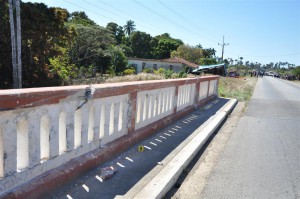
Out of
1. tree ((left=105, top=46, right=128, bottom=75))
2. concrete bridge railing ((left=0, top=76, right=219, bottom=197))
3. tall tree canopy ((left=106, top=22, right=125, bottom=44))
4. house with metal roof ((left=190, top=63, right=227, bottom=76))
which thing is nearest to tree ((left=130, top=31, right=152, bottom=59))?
tall tree canopy ((left=106, top=22, right=125, bottom=44))

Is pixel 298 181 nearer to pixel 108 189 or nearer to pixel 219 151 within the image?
pixel 219 151

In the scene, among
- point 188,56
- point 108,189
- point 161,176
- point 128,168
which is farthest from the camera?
point 188,56

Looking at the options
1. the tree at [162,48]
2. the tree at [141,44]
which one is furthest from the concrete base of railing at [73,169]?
the tree at [162,48]

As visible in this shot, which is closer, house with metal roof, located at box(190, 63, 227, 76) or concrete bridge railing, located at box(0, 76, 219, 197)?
concrete bridge railing, located at box(0, 76, 219, 197)

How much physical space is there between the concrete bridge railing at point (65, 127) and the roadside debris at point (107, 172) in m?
0.16

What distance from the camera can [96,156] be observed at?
415cm

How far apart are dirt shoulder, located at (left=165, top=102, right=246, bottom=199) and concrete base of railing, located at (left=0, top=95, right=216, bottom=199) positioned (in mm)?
1022

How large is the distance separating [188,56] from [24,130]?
252 feet

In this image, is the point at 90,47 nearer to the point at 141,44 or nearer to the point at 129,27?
the point at 141,44

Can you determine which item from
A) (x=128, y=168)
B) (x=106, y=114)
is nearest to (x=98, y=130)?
(x=106, y=114)

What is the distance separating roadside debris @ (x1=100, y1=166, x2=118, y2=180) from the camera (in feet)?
12.7

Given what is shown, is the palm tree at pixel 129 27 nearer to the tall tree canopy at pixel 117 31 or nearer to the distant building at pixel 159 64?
the tall tree canopy at pixel 117 31

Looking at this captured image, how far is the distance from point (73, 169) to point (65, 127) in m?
0.52

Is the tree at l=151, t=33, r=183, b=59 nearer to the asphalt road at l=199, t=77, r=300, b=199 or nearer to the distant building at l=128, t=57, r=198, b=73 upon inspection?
the distant building at l=128, t=57, r=198, b=73
